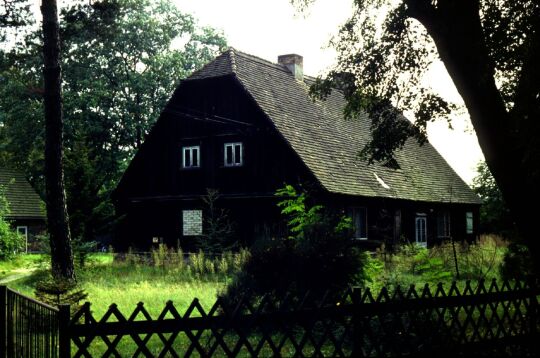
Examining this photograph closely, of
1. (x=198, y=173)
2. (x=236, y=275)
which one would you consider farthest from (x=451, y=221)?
(x=236, y=275)

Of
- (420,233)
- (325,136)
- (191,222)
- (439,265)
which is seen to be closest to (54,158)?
(439,265)

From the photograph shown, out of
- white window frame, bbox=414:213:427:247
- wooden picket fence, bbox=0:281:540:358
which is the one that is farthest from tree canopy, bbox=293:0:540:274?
white window frame, bbox=414:213:427:247

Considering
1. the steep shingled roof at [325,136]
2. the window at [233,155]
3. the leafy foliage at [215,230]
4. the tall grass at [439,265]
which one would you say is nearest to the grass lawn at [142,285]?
the leafy foliage at [215,230]

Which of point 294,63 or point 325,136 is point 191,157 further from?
point 294,63

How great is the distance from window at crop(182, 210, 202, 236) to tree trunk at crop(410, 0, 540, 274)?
800 inches

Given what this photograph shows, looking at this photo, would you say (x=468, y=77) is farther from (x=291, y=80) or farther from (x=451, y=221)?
(x=451, y=221)

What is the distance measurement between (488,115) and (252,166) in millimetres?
17687

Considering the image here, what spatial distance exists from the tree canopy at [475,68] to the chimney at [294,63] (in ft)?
60.8

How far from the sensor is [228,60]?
97.4 feet

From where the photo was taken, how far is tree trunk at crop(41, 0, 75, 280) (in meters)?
15.6

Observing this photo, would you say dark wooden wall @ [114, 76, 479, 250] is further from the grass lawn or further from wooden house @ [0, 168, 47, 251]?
wooden house @ [0, 168, 47, 251]

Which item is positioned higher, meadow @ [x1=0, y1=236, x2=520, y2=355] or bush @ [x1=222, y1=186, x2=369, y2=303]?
bush @ [x1=222, y1=186, x2=369, y2=303]

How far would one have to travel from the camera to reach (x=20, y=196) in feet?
151

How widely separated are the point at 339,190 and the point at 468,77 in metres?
14.7
